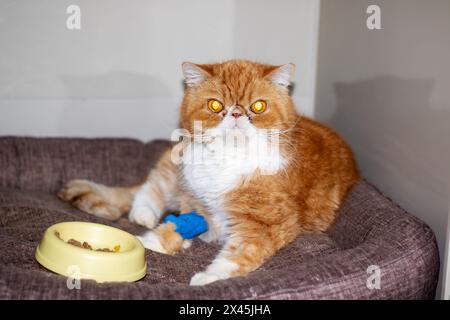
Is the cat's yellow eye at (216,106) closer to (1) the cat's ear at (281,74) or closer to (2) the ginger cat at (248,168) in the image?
(2) the ginger cat at (248,168)

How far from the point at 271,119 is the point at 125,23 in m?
1.33

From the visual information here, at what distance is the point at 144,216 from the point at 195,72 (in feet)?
2.51

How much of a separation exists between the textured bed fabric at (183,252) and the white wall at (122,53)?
0.73 ft

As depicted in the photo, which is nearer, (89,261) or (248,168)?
(89,261)

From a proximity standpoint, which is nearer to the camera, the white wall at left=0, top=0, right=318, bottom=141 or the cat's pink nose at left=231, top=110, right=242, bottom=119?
the cat's pink nose at left=231, top=110, right=242, bottom=119

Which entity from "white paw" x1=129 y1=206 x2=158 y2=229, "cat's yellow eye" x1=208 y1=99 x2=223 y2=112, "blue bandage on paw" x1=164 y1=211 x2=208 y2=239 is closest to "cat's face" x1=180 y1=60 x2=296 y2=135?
"cat's yellow eye" x1=208 y1=99 x2=223 y2=112

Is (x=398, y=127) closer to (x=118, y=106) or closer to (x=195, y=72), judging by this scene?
(x=195, y=72)

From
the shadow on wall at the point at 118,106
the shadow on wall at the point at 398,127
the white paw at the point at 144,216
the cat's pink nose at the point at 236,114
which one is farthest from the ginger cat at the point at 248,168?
the shadow on wall at the point at 118,106

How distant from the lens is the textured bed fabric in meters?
1.64

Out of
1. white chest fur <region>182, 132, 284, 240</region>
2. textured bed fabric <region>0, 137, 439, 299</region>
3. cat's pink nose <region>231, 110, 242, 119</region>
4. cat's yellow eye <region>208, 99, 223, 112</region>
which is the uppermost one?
cat's yellow eye <region>208, 99, 223, 112</region>

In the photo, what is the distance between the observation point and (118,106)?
10.6ft

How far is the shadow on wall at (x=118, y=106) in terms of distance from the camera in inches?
125

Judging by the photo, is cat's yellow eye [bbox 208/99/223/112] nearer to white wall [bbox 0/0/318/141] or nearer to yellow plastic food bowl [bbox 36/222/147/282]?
yellow plastic food bowl [bbox 36/222/147/282]

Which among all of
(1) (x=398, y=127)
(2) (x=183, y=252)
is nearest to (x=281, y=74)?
(1) (x=398, y=127)
